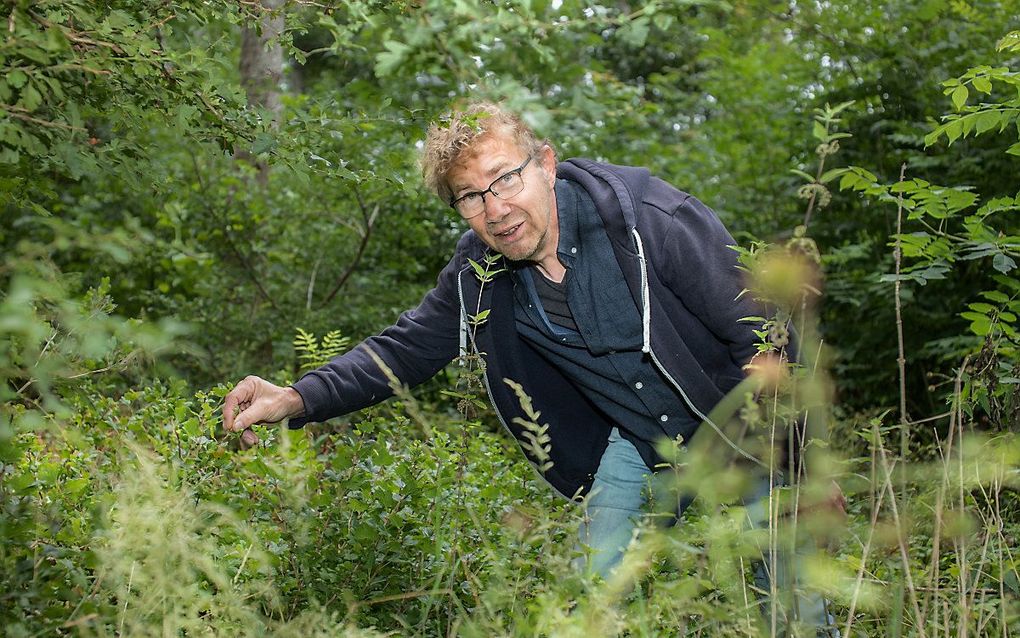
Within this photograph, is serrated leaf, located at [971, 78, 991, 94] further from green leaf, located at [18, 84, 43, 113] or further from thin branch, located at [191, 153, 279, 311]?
thin branch, located at [191, 153, 279, 311]

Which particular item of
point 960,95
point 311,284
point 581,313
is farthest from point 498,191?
point 311,284

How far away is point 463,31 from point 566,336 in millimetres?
1861

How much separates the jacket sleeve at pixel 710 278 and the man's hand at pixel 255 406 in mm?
1260

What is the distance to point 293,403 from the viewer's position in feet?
11.0

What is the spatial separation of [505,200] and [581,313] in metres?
0.46

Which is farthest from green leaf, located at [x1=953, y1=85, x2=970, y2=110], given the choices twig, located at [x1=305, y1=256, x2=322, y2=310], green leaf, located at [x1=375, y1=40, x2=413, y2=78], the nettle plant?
twig, located at [x1=305, y1=256, x2=322, y2=310]

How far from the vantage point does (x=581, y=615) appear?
6.63 feet

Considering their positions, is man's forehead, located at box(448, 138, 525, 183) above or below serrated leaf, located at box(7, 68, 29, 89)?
below

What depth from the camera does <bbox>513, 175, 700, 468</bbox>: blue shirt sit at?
352 centimetres

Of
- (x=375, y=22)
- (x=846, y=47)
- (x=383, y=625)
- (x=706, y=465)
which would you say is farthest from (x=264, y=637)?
(x=846, y=47)

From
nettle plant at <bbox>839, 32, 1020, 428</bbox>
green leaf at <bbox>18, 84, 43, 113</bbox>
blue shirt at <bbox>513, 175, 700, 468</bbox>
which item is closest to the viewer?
green leaf at <bbox>18, 84, 43, 113</bbox>

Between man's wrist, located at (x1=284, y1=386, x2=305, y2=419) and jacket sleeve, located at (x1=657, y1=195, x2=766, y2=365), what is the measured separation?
123 cm

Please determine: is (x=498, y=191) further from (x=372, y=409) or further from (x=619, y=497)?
(x=619, y=497)

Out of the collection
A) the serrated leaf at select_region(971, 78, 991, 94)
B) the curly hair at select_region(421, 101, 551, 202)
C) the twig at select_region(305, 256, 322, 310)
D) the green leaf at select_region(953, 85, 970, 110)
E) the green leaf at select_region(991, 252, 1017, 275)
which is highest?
the serrated leaf at select_region(971, 78, 991, 94)
